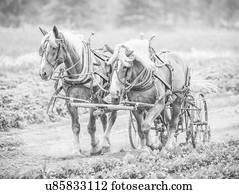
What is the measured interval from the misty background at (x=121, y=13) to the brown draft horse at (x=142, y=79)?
2.06 metres

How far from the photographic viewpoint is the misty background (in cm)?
837

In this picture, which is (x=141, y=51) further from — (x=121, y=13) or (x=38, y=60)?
(x=38, y=60)

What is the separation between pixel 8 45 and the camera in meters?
8.49

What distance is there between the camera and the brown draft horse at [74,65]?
22.1ft

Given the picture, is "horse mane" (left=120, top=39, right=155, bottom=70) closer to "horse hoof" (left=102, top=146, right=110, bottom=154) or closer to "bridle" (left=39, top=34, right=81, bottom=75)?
"bridle" (left=39, top=34, right=81, bottom=75)

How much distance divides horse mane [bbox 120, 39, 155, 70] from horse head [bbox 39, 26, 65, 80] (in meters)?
1.02

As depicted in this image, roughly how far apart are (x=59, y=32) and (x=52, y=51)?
13.7 inches

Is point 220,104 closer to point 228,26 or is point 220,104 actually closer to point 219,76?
point 219,76

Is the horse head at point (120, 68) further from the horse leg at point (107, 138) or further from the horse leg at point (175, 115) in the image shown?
the horse leg at point (175, 115)

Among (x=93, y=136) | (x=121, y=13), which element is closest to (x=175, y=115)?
(x=93, y=136)

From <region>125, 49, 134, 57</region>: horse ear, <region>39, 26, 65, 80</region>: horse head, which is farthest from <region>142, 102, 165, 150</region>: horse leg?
<region>39, 26, 65, 80</region>: horse head

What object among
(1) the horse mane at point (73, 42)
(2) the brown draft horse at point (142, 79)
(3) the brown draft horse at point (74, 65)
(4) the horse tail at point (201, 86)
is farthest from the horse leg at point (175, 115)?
(1) the horse mane at point (73, 42)

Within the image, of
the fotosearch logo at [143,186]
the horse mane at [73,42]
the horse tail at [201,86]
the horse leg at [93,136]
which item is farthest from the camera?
the horse tail at [201,86]

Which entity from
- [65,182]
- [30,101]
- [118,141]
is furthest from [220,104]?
[65,182]
